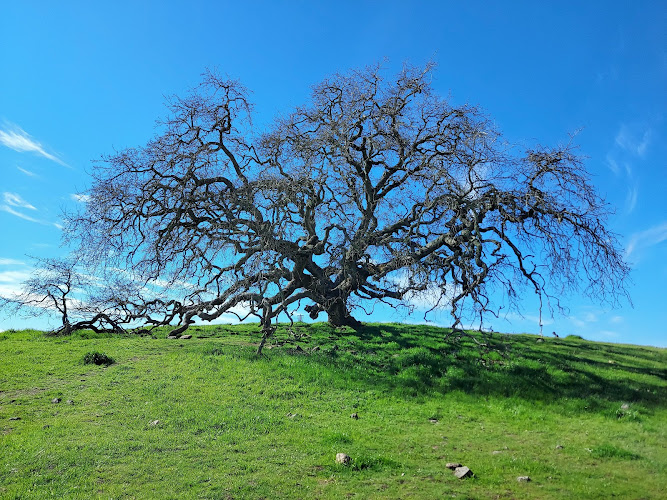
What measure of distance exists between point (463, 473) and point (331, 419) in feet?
15.5

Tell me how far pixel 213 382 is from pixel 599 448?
A: 11784 millimetres

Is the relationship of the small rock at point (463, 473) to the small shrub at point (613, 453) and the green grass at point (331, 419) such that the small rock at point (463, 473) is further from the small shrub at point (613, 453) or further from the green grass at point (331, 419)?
the small shrub at point (613, 453)

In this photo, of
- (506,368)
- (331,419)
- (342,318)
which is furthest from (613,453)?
(342,318)

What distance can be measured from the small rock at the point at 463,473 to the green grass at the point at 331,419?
151 mm

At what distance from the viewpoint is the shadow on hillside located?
16359 mm

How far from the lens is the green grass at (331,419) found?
9531 millimetres

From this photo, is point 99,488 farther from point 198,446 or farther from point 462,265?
point 462,265

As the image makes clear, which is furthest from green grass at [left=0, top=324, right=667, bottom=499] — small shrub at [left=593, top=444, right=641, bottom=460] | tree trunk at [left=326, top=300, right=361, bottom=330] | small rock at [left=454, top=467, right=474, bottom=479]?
tree trunk at [left=326, top=300, right=361, bottom=330]

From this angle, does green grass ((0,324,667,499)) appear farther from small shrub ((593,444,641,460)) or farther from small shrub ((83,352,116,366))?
small shrub ((83,352,116,366))

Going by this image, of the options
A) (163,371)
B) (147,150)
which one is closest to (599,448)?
(163,371)

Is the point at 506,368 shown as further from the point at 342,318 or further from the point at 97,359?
the point at 97,359

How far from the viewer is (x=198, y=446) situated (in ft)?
37.3

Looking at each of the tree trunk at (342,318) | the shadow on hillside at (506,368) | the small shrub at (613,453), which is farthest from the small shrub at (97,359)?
the small shrub at (613,453)

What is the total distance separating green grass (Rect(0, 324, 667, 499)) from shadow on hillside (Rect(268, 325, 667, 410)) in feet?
0.24
